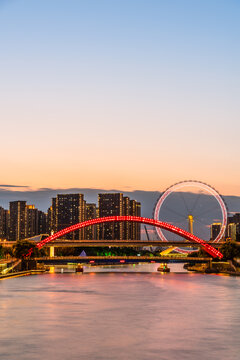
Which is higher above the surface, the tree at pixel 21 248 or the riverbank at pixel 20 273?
the tree at pixel 21 248

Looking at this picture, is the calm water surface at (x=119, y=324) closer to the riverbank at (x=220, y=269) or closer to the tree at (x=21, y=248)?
the riverbank at (x=220, y=269)

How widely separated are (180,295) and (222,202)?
179 ft

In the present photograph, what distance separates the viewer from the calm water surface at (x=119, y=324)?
3681 centimetres

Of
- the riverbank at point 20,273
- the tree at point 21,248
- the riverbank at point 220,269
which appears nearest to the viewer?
the riverbank at point 20,273

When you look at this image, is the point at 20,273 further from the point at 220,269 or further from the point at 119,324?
the point at 119,324

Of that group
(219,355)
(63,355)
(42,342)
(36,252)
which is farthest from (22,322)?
(36,252)

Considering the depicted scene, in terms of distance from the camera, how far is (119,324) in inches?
1930

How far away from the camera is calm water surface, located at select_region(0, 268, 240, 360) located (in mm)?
36812

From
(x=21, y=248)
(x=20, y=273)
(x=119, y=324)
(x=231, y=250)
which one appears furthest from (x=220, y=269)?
(x=119, y=324)

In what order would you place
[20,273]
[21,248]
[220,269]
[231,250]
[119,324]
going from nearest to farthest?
[119,324], [20,273], [231,250], [21,248], [220,269]

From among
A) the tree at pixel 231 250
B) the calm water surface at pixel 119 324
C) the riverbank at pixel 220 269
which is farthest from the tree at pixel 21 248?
the calm water surface at pixel 119 324

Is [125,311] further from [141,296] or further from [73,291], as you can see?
[73,291]

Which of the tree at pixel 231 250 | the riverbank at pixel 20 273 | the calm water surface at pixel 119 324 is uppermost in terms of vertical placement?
the tree at pixel 231 250

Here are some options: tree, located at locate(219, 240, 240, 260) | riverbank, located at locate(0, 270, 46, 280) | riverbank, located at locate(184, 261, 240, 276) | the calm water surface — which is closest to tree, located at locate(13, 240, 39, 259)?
riverbank, located at locate(0, 270, 46, 280)
